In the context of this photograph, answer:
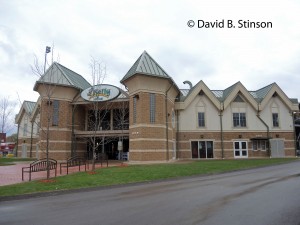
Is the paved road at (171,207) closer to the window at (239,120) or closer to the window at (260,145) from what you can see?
the window at (239,120)

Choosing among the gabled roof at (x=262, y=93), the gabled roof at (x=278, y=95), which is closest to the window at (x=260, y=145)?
the gabled roof at (x=278, y=95)

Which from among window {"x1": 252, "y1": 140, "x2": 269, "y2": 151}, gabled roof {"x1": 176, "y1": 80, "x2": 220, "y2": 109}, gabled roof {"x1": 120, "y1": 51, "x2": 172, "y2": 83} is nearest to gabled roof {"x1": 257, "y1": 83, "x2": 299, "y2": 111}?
window {"x1": 252, "y1": 140, "x2": 269, "y2": 151}

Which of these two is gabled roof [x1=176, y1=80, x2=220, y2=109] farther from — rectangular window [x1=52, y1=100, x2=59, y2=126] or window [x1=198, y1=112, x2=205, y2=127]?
rectangular window [x1=52, y1=100, x2=59, y2=126]

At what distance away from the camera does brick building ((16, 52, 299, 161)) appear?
86.1 feet

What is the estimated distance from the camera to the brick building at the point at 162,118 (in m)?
26.2

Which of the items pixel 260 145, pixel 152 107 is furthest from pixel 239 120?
pixel 152 107

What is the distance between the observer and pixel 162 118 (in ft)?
86.7

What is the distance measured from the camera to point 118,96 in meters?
28.2

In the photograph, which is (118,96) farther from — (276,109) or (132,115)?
(276,109)

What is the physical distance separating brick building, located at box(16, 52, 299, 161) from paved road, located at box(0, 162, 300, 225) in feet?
50.0

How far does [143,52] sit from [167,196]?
71.5 ft

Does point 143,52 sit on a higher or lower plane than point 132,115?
higher

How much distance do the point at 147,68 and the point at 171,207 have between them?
1979cm

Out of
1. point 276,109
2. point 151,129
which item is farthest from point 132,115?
point 276,109
